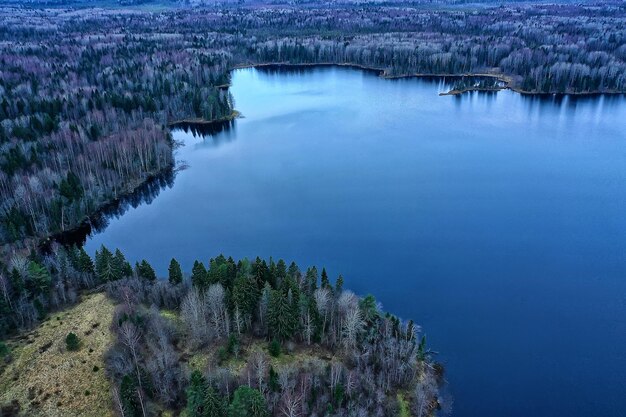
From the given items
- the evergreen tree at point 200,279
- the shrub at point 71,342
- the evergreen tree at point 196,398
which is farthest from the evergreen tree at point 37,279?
the evergreen tree at point 196,398

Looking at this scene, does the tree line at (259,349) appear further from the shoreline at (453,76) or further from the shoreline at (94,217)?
the shoreline at (453,76)

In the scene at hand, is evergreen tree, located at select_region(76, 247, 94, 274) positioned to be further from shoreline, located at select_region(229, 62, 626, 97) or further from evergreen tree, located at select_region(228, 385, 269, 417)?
shoreline, located at select_region(229, 62, 626, 97)

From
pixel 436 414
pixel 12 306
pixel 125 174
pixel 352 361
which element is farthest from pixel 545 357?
pixel 125 174

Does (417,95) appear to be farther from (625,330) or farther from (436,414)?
(436,414)

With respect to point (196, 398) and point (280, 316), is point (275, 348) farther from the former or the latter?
point (196, 398)

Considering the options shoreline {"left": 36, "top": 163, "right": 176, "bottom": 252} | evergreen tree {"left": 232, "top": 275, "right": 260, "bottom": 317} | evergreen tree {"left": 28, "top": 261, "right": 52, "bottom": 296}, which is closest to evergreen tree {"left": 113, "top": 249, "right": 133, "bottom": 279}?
evergreen tree {"left": 28, "top": 261, "right": 52, "bottom": 296}
